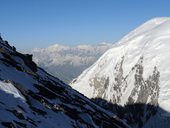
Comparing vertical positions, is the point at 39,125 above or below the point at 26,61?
below

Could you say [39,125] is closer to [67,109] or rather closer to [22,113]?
[22,113]

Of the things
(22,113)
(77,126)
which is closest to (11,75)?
(77,126)

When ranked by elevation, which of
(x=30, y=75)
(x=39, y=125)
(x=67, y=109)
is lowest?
(x=39, y=125)

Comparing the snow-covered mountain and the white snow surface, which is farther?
the white snow surface

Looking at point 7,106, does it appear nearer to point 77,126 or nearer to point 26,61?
point 77,126

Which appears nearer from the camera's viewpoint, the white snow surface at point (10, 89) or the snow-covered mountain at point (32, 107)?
the snow-covered mountain at point (32, 107)

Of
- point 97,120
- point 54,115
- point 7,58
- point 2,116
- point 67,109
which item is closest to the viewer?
point 2,116

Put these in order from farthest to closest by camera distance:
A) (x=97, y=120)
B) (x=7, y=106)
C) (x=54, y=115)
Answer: (x=97, y=120), (x=54, y=115), (x=7, y=106)

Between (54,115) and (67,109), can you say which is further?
(67,109)

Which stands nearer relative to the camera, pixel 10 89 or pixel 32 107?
pixel 10 89

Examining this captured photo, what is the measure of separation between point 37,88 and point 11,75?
4457mm

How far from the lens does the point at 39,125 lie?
124ft

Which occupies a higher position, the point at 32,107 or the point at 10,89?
the point at 10,89

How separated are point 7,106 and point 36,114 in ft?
15.2
